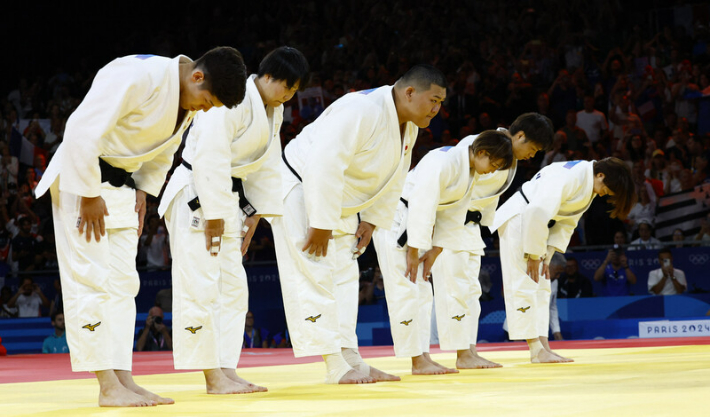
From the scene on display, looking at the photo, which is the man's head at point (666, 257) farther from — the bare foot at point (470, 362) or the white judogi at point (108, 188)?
the white judogi at point (108, 188)

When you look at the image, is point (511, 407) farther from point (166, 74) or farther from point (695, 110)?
point (695, 110)

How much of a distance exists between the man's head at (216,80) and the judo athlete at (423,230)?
1769mm

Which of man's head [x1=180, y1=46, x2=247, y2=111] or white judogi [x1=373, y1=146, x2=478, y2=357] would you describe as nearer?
man's head [x1=180, y1=46, x2=247, y2=111]

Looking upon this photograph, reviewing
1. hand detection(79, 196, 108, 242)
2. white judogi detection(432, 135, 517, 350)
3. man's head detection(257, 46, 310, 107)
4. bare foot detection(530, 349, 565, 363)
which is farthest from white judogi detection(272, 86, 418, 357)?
bare foot detection(530, 349, 565, 363)

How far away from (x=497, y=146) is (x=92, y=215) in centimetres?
266

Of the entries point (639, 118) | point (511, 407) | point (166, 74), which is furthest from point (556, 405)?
point (639, 118)

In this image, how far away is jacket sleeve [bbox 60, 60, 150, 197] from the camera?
9.29 ft

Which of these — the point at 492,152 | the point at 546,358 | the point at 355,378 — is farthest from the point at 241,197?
the point at 546,358

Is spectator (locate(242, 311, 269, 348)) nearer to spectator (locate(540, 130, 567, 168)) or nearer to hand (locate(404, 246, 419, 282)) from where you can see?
spectator (locate(540, 130, 567, 168))

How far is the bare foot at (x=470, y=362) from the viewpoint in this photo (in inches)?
196

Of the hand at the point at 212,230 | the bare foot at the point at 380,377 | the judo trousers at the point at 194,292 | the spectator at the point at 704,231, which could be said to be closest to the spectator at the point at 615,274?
the spectator at the point at 704,231

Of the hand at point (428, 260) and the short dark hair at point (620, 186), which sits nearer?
the hand at point (428, 260)

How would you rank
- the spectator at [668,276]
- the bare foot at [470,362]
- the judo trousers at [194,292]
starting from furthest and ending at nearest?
the spectator at [668,276] < the bare foot at [470,362] < the judo trousers at [194,292]

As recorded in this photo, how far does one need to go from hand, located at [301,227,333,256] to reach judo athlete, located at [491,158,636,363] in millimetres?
2052
